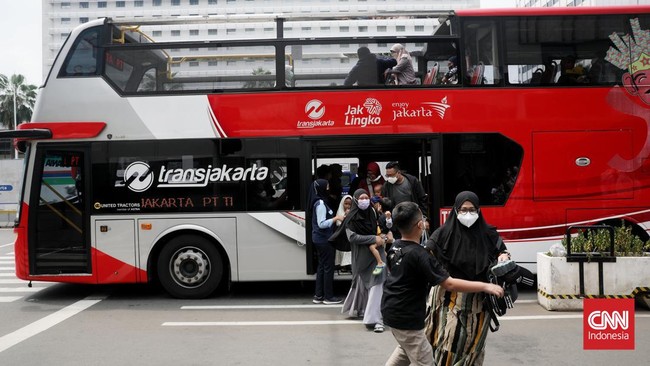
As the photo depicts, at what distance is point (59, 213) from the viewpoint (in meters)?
9.19

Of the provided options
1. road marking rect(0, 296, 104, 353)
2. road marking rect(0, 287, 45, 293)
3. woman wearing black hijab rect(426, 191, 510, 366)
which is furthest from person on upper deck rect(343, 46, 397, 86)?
road marking rect(0, 287, 45, 293)

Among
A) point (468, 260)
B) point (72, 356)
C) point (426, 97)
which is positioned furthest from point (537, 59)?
point (72, 356)

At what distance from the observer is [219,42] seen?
9172 millimetres

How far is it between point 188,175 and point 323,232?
90.0 inches

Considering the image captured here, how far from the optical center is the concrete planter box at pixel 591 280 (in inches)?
310

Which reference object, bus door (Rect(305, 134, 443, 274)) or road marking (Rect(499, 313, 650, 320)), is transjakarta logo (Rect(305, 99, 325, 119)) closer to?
bus door (Rect(305, 134, 443, 274))

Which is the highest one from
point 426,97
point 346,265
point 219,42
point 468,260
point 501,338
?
point 219,42

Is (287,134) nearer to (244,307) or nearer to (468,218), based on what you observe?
(244,307)

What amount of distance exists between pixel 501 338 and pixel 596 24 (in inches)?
206

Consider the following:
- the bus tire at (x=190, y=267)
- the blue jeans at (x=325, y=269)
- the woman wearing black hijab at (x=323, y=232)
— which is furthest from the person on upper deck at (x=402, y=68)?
the bus tire at (x=190, y=267)

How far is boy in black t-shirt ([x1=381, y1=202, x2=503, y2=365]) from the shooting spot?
4.10m

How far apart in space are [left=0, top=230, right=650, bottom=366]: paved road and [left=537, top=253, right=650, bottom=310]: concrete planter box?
208 mm

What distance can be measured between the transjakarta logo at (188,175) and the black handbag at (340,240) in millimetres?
1826

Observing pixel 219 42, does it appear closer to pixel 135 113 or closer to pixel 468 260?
pixel 135 113
